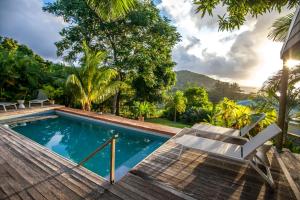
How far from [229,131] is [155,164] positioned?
278 cm

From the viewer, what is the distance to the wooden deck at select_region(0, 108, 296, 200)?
8.96 ft

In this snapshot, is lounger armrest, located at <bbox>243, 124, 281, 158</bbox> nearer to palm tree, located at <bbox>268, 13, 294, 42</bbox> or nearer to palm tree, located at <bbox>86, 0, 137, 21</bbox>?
palm tree, located at <bbox>86, 0, 137, 21</bbox>

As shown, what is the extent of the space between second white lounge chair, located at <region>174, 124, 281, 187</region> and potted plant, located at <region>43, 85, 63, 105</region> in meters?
9.63

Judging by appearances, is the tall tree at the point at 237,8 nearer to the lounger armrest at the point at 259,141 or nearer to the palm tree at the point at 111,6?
the palm tree at the point at 111,6

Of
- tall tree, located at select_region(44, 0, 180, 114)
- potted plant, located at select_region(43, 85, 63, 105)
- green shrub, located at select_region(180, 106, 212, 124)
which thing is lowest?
green shrub, located at select_region(180, 106, 212, 124)

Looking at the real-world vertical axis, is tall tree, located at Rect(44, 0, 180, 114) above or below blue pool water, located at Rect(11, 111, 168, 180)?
above

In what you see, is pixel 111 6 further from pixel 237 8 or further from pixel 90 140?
pixel 90 140

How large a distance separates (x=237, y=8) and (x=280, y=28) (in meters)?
3.32

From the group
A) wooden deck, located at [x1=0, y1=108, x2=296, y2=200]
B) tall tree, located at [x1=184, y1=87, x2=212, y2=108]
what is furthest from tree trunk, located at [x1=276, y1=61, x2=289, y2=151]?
tall tree, located at [x1=184, y1=87, x2=212, y2=108]

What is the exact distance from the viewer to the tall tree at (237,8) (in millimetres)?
2961

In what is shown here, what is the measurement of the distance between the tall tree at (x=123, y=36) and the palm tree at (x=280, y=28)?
20.8 feet

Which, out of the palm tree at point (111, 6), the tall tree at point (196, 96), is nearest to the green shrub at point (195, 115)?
the tall tree at point (196, 96)

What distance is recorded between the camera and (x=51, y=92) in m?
11.0

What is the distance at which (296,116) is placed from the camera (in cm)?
593
